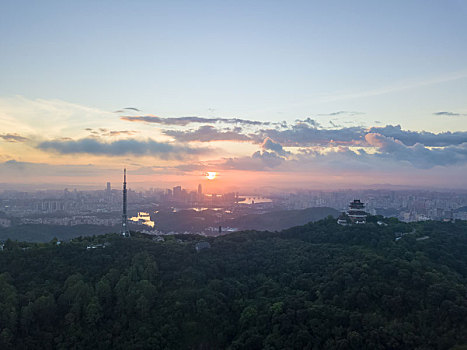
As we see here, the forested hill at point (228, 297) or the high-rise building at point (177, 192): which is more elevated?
the high-rise building at point (177, 192)

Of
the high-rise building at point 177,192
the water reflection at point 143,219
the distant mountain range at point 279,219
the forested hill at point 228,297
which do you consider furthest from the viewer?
the high-rise building at point 177,192

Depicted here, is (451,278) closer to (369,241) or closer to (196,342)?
(369,241)

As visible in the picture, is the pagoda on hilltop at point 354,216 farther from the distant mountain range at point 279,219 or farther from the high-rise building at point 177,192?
the high-rise building at point 177,192

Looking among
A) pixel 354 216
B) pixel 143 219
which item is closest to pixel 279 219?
pixel 143 219

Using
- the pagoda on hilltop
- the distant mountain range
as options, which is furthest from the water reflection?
the pagoda on hilltop

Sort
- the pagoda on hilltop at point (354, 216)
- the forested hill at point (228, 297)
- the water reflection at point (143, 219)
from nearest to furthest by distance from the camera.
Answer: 1. the forested hill at point (228, 297)
2. the pagoda on hilltop at point (354, 216)
3. the water reflection at point (143, 219)

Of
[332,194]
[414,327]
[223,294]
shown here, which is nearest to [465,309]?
[414,327]

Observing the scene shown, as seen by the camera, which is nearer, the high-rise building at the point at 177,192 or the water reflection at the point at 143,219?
the water reflection at the point at 143,219

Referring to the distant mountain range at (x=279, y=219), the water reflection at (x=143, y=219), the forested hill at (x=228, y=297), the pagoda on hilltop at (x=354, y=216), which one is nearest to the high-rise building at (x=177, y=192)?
the water reflection at (x=143, y=219)

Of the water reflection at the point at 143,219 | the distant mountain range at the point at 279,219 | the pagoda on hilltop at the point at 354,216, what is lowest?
the water reflection at the point at 143,219
